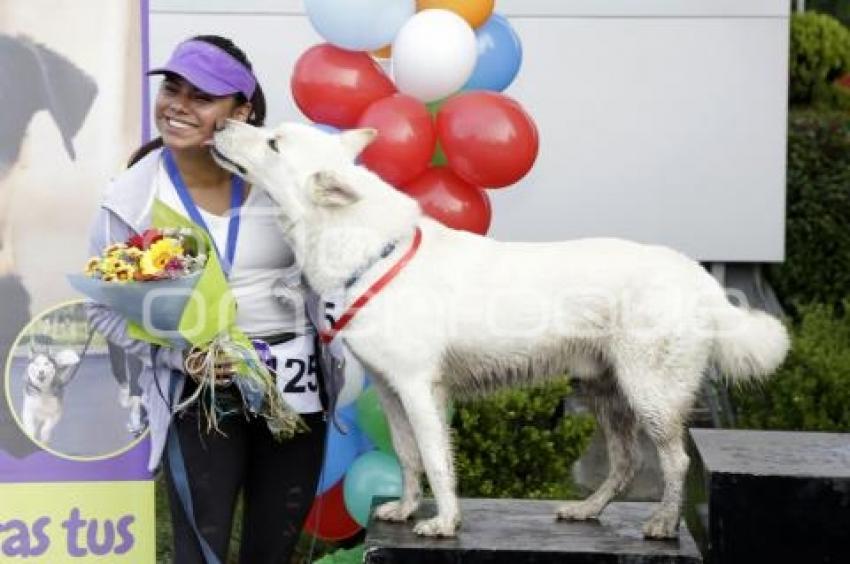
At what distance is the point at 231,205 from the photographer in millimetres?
4047

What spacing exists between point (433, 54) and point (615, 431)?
1470 millimetres

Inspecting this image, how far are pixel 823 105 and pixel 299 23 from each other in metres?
6.04

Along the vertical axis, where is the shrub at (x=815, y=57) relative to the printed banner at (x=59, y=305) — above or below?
above

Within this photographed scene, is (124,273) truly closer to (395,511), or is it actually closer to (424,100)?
(395,511)

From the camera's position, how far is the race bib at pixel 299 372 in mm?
4035

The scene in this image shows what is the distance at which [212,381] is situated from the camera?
3.87m

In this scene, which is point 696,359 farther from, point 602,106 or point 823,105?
point 823,105

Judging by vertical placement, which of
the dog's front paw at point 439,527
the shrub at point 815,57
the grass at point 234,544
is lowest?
the grass at point 234,544

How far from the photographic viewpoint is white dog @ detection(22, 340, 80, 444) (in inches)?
198

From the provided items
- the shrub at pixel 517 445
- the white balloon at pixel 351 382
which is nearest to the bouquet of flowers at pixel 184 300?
the white balloon at pixel 351 382

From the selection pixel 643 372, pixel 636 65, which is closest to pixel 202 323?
pixel 643 372

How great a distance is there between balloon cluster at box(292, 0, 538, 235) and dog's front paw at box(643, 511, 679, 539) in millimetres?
1429

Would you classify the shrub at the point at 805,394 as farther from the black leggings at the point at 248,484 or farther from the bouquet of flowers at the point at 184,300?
the bouquet of flowers at the point at 184,300

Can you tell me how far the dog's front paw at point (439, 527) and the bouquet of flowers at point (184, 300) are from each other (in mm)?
458
